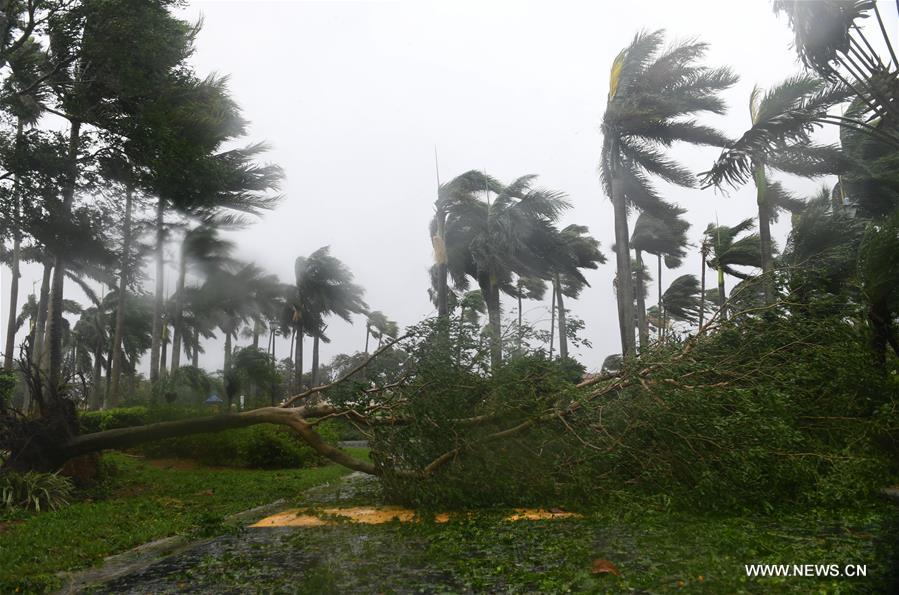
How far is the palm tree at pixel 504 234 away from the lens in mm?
26609

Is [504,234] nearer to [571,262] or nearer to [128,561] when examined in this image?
[571,262]

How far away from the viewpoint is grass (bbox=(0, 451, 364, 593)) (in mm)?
5910

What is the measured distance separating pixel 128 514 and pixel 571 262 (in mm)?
22235

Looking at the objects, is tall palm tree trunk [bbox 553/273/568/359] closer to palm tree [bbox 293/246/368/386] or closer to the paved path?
palm tree [bbox 293/246/368/386]

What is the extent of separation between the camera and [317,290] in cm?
3719

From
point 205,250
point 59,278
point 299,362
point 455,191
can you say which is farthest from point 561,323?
point 59,278

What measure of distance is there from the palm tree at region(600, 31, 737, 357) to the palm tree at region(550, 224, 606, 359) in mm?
8091

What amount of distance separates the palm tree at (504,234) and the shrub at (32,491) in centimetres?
1816

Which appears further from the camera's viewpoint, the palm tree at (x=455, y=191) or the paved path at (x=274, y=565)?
the palm tree at (x=455, y=191)

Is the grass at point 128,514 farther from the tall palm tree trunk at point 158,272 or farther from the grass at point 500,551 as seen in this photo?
the tall palm tree trunk at point 158,272

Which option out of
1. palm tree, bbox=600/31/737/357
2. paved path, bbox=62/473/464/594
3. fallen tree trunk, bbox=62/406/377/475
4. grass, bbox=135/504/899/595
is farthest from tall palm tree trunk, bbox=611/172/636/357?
paved path, bbox=62/473/464/594

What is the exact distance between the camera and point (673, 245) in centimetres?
2947

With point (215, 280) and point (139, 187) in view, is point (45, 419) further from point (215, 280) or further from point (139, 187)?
point (215, 280)

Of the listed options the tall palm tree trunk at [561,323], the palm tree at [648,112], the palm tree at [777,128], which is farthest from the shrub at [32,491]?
the tall palm tree trunk at [561,323]
